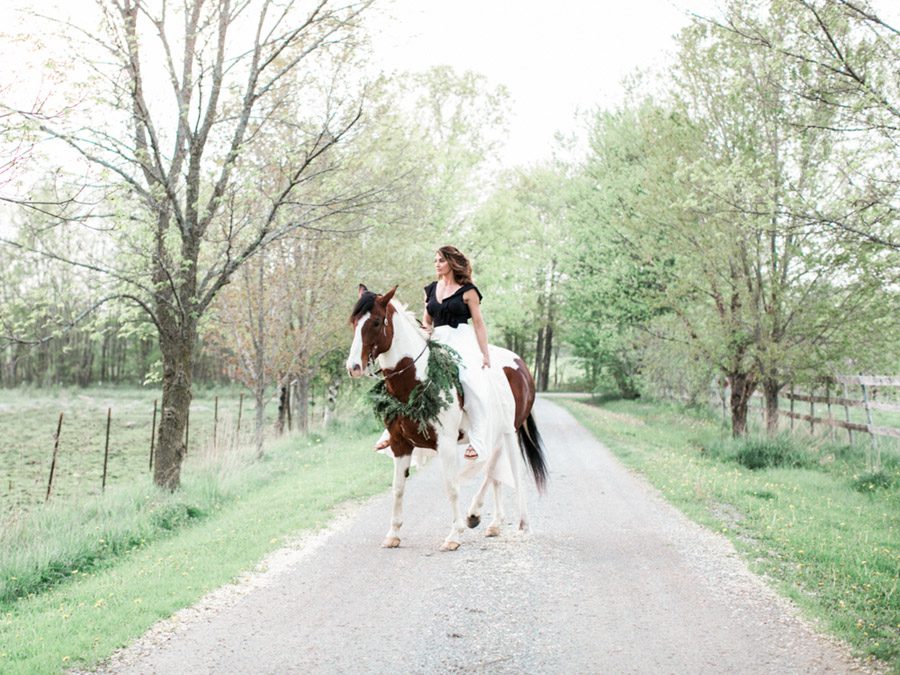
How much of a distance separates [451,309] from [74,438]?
695 inches

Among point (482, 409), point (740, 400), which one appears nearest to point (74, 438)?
point (482, 409)

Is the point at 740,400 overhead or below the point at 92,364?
below

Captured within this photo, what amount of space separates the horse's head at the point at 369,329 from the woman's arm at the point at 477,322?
936 millimetres

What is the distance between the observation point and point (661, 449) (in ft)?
50.8

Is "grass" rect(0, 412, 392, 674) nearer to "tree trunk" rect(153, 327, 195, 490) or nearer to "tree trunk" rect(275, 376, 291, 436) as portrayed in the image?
"tree trunk" rect(153, 327, 195, 490)

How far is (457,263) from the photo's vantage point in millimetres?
7078

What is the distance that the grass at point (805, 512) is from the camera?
17.7ft

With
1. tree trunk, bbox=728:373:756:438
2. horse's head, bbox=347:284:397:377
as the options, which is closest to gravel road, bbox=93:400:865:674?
horse's head, bbox=347:284:397:377

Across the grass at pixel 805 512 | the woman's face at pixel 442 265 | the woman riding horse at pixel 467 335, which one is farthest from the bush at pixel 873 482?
the woman's face at pixel 442 265

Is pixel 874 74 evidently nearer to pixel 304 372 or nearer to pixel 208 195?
pixel 208 195

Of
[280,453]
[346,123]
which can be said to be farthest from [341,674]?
[280,453]

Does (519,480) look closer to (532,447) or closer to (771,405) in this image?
(532,447)

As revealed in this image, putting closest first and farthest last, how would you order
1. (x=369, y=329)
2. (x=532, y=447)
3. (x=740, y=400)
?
(x=369, y=329) → (x=532, y=447) → (x=740, y=400)

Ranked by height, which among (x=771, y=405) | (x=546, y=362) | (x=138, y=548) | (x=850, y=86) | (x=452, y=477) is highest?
(x=850, y=86)
